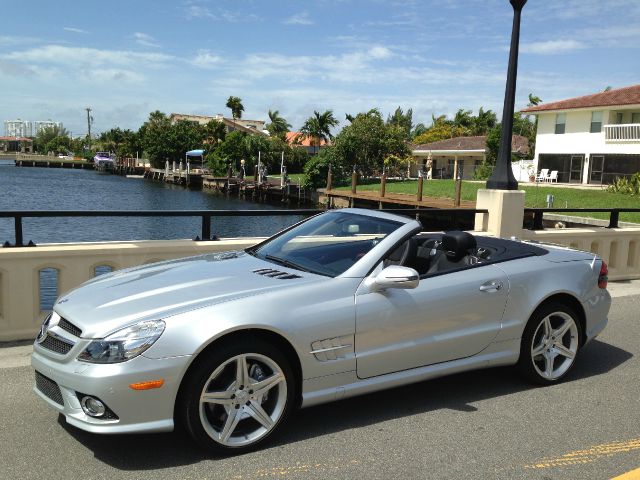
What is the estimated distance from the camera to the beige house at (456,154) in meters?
61.2

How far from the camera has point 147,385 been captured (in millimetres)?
3387

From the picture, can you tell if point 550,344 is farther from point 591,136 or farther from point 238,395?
point 591,136

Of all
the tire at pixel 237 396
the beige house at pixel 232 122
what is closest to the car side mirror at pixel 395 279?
the tire at pixel 237 396

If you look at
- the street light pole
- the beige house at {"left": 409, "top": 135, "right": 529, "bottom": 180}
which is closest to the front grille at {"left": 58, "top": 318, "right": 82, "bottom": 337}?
the street light pole

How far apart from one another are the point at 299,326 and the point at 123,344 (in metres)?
1.06

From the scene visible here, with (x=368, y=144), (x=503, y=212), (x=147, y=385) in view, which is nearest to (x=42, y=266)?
(x=147, y=385)

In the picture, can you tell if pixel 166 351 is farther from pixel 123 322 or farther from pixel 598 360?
pixel 598 360

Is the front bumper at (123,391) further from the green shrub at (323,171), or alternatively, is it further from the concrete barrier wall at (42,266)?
the green shrub at (323,171)

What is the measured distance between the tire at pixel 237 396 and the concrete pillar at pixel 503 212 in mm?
6392

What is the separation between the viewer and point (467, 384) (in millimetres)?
5160

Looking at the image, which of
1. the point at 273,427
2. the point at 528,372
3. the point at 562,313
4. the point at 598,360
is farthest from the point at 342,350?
the point at 598,360

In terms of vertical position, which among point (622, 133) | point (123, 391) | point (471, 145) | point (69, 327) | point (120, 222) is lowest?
point (120, 222)

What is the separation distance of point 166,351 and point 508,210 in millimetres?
7183

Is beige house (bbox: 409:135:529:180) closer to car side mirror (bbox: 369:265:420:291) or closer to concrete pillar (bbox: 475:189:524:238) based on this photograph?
concrete pillar (bbox: 475:189:524:238)
